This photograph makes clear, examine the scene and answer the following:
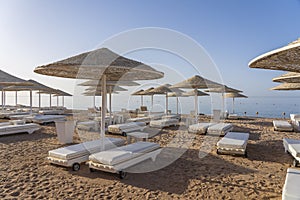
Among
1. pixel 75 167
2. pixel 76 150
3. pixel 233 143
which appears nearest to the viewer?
pixel 75 167

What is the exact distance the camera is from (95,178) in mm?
3713

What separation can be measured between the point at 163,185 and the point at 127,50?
3967 millimetres

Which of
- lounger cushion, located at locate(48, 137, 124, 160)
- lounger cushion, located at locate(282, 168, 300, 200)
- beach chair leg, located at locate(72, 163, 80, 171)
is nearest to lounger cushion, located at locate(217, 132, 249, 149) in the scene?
lounger cushion, located at locate(282, 168, 300, 200)

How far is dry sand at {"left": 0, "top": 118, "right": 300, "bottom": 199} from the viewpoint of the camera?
3127 mm

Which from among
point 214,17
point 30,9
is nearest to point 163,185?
point 30,9

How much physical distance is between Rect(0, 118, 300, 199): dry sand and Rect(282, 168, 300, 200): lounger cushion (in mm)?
402

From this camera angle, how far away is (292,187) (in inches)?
98.6

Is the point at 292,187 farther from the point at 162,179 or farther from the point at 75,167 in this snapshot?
the point at 75,167

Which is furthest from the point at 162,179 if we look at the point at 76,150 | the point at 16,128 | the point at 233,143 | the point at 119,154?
the point at 16,128

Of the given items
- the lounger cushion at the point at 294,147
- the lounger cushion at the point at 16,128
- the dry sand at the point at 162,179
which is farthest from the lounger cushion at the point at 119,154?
the lounger cushion at the point at 16,128

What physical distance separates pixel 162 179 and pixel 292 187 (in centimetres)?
190

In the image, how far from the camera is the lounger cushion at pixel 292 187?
91.3 inches

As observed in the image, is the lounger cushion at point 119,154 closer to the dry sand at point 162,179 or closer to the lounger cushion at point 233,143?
the dry sand at point 162,179

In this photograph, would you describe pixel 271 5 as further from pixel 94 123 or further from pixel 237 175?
pixel 94 123
